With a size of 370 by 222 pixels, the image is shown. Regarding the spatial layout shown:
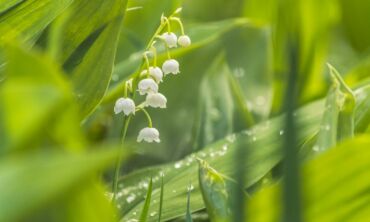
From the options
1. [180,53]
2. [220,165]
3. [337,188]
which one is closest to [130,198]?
[220,165]

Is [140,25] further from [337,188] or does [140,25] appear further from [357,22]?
[337,188]

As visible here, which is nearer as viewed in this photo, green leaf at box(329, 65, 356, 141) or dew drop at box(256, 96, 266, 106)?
green leaf at box(329, 65, 356, 141)

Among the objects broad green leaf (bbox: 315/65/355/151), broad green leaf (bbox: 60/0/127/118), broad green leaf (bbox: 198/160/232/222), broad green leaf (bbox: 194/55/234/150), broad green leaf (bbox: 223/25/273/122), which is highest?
broad green leaf (bbox: 223/25/273/122)

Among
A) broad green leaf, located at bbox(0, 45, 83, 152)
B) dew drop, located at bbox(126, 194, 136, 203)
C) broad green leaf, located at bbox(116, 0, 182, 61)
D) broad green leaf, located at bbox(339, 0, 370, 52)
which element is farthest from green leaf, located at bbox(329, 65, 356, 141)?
broad green leaf, located at bbox(339, 0, 370, 52)

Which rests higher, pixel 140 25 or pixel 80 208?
pixel 140 25

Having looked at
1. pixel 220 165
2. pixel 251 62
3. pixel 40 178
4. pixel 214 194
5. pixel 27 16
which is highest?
pixel 251 62

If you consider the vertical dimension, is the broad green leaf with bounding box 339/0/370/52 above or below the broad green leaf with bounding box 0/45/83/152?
above

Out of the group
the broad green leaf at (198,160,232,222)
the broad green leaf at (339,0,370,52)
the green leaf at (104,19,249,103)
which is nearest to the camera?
the broad green leaf at (198,160,232,222)

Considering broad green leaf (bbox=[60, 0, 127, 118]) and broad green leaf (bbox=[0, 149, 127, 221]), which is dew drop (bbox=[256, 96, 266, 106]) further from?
broad green leaf (bbox=[0, 149, 127, 221])
